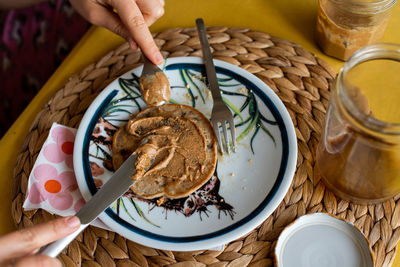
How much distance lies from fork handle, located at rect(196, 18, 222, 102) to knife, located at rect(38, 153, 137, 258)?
0.90ft

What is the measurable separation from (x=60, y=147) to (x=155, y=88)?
0.94ft

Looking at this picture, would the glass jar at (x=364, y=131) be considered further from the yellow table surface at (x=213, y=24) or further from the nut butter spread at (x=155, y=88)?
the nut butter spread at (x=155, y=88)

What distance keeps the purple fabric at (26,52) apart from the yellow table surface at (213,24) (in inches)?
20.9

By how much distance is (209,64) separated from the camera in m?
1.15

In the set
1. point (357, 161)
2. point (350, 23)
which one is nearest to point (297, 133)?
point (357, 161)

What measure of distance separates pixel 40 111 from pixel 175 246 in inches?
22.9

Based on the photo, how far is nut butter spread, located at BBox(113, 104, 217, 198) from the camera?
0.99m

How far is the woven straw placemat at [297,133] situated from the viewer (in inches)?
37.9

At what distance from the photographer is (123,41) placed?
1.33m

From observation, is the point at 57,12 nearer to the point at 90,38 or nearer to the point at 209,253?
the point at 90,38

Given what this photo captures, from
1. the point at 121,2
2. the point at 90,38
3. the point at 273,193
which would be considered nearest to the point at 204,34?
the point at 121,2

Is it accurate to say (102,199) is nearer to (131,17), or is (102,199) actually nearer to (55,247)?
(55,247)

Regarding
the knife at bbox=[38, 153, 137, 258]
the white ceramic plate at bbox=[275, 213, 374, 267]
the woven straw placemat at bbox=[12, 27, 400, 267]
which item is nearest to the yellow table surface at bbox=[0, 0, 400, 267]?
the woven straw placemat at bbox=[12, 27, 400, 267]

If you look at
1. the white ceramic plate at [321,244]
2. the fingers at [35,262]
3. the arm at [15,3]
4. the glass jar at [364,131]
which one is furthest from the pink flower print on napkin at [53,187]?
the arm at [15,3]
